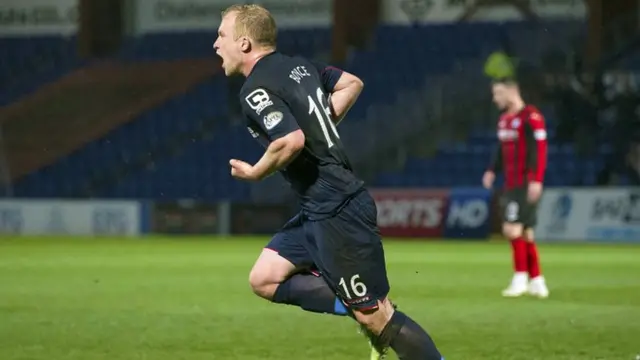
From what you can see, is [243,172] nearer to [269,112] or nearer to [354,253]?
[269,112]

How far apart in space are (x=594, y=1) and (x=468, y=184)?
206 inches

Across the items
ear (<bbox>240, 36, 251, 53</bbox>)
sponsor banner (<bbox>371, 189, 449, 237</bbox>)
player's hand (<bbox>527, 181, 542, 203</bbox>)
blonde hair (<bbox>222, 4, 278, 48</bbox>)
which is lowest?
sponsor banner (<bbox>371, 189, 449, 237</bbox>)

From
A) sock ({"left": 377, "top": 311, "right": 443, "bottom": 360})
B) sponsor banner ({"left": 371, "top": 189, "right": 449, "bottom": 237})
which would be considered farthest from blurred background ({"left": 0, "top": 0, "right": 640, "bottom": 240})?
sock ({"left": 377, "top": 311, "right": 443, "bottom": 360})

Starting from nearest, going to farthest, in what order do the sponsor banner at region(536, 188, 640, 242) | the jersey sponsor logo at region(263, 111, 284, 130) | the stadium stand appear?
1. the jersey sponsor logo at region(263, 111, 284, 130)
2. the sponsor banner at region(536, 188, 640, 242)
3. the stadium stand

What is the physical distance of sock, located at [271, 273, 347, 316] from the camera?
19.1 feet

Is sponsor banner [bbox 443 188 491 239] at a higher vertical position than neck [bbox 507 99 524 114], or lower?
lower

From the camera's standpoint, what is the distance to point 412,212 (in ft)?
73.2

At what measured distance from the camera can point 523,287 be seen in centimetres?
1096

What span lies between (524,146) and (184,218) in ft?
46.1

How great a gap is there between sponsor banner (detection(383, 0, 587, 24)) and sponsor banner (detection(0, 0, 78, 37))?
936 centimetres

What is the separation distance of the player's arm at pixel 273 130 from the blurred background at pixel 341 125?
635 inches

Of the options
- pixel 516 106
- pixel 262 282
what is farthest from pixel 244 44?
pixel 516 106

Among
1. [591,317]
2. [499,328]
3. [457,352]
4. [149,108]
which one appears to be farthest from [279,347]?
[149,108]

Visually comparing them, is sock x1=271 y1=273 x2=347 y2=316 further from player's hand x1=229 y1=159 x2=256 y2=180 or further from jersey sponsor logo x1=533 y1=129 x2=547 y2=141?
jersey sponsor logo x1=533 y1=129 x2=547 y2=141
